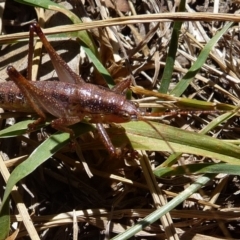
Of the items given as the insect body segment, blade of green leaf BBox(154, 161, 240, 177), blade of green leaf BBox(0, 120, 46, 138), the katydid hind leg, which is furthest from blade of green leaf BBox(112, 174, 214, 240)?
blade of green leaf BBox(0, 120, 46, 138)

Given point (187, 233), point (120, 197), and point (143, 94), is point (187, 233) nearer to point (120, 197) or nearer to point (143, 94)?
point (120, 197)

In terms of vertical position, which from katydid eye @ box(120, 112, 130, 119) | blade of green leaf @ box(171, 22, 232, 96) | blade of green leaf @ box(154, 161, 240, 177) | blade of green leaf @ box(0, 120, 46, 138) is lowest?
blade of green leaf @ box(154, 161, 240, 177)

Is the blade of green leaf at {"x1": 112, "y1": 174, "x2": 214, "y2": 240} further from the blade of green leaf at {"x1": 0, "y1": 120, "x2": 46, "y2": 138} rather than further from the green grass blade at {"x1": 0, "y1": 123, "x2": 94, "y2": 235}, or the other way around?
the blade of green leaf at {"x1": 0, "y1": 120, "x2": 46, "y2": 138}

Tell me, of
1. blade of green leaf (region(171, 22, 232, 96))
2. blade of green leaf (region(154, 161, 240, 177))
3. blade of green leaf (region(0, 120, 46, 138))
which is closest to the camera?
blade of green leaf (region(154, 161, 240, 177))

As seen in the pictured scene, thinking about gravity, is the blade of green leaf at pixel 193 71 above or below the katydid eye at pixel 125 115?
above

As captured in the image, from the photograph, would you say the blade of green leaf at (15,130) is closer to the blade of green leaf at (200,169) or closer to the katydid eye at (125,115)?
the katydid eye at (125,115)

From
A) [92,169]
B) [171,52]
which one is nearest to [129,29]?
[171,52]

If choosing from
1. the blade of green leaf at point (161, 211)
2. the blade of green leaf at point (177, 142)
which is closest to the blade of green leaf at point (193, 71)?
the blade of green leaf at point (177, 142)

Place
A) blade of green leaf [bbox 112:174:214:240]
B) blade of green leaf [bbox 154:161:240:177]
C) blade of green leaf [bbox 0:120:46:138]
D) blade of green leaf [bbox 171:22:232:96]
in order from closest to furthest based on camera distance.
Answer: blade of green leaf [bbox 112:174:214:240] → blade of green leaf [bbox 154:161:240:177] → blade of green leaf [bbox 0:120:46:138] → blade of green leaf [bbox 171:22:232:96]

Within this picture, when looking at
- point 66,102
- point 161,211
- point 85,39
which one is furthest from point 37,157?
point 85,39
